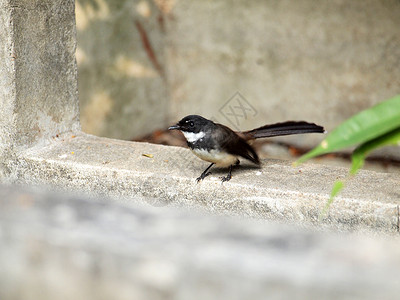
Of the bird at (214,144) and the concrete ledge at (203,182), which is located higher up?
the bird at (214,144)

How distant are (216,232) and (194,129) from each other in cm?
231

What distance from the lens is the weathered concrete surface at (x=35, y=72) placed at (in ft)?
13.0

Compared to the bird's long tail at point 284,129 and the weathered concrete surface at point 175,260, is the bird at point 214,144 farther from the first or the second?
the weathered concrete surface at point 175,260

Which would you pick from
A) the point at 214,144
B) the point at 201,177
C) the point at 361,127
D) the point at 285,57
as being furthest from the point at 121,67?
the point at 361,127

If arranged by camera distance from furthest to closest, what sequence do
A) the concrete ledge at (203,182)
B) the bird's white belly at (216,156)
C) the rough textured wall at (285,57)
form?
the rough textured wall at (285,57) < the bird's white belly at (216,156) < the concrete ledge at (203,182)

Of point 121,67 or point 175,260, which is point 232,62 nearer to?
point 121,67

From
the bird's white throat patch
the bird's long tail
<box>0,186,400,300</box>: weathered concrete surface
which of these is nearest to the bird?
the bird's white throat patch

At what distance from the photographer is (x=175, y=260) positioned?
1510 mm

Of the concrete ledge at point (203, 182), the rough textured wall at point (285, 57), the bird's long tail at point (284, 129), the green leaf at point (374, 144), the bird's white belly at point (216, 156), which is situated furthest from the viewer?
the rough textured wall at point (285, 57)

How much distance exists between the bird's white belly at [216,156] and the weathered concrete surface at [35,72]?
1113 mm

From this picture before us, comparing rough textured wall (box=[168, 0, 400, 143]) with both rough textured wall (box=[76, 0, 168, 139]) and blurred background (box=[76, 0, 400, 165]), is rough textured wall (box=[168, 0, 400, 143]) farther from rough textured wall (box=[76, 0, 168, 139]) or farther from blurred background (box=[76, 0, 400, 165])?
rough textured wall (box=[76, 0, 168, 139])

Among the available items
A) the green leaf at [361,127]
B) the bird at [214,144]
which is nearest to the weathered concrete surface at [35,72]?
the bird at [214,144]

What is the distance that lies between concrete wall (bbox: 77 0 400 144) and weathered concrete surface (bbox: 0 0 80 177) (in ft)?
7.06

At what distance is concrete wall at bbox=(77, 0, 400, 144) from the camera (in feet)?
21.5
